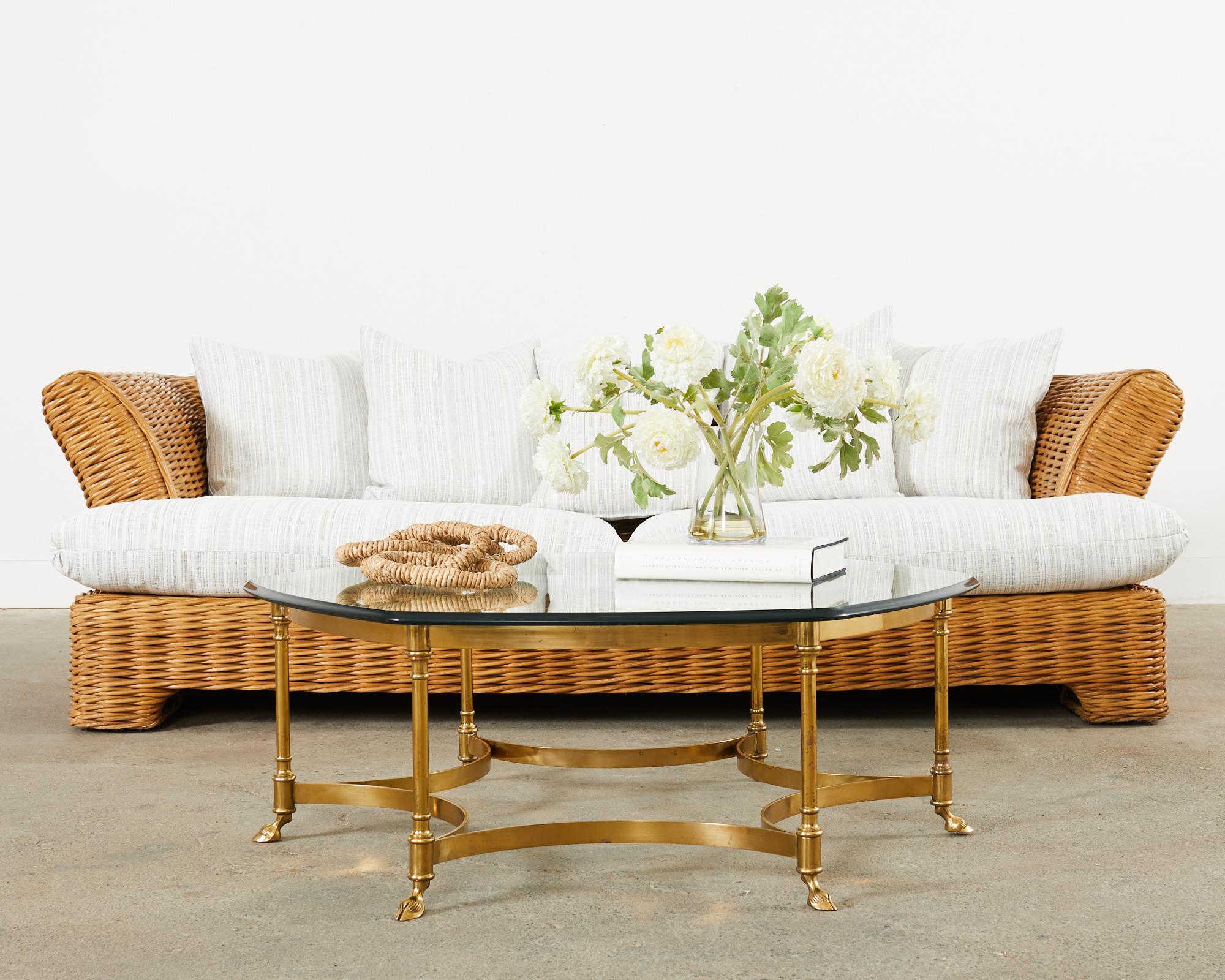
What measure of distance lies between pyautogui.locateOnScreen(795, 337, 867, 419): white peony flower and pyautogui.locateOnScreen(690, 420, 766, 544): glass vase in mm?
152

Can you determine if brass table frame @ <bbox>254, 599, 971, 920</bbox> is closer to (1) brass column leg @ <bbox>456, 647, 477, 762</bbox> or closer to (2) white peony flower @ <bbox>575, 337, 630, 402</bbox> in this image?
(1) brass column leg @ <bbox>456, 647, 477, 762</bbox>

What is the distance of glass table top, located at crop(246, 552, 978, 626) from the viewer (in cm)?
146

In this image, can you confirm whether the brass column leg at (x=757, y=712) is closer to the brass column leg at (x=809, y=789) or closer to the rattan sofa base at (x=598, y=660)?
the rattan sofa base at (x=598, y=660)

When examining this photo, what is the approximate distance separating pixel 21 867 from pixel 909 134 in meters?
3.47

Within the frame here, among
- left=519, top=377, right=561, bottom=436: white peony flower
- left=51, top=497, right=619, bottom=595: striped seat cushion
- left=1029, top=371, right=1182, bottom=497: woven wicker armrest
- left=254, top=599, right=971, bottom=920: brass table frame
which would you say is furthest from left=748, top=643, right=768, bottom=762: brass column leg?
left=1029, top=371, right=1182, bottom=497: woven wicker armrest

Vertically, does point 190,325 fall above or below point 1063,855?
above

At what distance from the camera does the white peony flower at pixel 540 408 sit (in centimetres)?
185

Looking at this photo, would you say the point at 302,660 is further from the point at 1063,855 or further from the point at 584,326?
the point at 584,326

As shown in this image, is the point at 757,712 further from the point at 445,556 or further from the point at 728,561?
the point at 445,556

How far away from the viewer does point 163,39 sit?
411cm

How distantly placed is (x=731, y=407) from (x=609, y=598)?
39cm

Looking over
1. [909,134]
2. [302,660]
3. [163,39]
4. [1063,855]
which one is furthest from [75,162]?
[1063,855]

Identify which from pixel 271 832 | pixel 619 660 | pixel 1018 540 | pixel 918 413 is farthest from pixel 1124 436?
pixel 271 832

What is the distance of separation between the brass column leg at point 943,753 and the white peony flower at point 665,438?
44 cm
